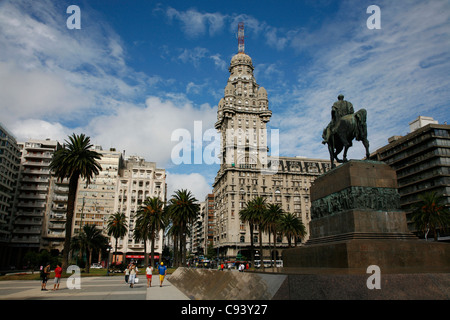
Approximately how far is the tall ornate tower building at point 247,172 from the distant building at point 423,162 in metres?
26.8

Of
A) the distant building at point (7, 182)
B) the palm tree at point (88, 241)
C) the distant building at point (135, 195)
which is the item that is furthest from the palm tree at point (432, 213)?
the distant building at point (7, 182)

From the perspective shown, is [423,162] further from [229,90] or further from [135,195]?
[135,195]

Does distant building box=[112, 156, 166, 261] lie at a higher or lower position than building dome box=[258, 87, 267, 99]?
lower

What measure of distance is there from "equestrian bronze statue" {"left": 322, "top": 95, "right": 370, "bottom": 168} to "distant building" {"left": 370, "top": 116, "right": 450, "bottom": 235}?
61.5 m

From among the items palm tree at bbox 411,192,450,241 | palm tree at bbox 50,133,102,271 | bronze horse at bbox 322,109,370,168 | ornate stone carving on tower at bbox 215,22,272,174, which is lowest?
palm tree at bbox 411,192,450,241

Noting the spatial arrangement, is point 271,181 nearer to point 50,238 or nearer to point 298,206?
point 298,206

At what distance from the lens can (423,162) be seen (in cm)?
7312

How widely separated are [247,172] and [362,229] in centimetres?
8185

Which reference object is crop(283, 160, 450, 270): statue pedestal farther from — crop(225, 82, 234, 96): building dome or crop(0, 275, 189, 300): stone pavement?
crop(225, 82, 234, 96): building dome

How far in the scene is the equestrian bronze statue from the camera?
53.7 feet

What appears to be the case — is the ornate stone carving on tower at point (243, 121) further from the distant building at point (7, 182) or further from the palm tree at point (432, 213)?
the distant building at point (7, 182)

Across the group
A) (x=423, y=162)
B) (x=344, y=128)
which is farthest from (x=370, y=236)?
(x=423, y=162)

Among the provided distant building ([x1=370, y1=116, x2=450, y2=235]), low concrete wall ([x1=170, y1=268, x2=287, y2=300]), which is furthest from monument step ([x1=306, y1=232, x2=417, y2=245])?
distant building ([x1=370, y1=116, x2=450, y2=235])

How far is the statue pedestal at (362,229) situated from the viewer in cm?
1241
